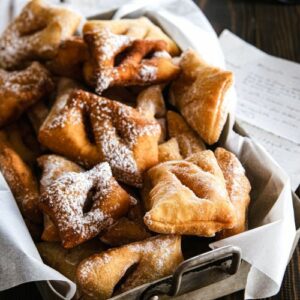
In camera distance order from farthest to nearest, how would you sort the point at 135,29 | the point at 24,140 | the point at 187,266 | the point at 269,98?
1. the point at 269,98
2. the point at 135,29
3. the point at 24,140
4. the point at 187,266

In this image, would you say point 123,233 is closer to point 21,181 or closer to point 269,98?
point 21,181

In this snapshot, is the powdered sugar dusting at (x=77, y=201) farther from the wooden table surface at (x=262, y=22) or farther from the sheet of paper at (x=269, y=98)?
the wooden table surface at (x=262, y=22)

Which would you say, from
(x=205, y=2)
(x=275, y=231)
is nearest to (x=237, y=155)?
(x=275, y=231)

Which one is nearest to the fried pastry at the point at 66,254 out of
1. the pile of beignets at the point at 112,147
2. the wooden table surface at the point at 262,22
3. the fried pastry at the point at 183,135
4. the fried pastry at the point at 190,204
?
the pile of beignets at the point at 112,147

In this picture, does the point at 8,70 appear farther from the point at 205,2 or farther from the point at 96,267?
the point at 205,2

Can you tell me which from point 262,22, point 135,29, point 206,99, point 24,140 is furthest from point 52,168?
point 262,22

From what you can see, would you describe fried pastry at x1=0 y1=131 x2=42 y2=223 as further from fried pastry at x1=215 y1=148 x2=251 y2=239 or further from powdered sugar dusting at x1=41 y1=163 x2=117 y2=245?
fried pastry at x1=215 y1=148 x2=251 y2=239
